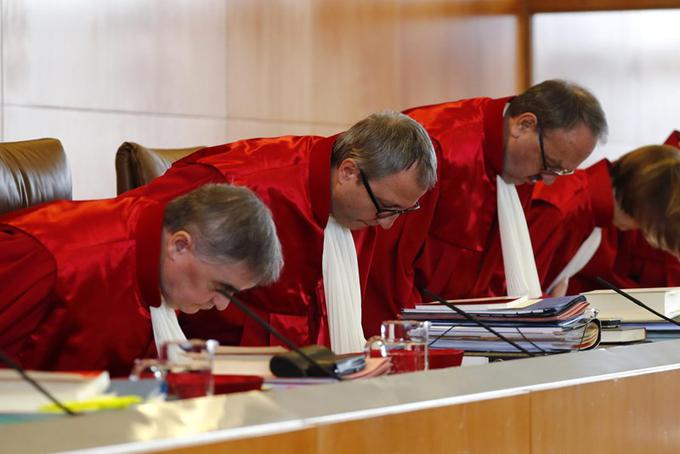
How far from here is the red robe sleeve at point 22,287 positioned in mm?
2359

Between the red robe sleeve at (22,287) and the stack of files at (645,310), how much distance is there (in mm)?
1213

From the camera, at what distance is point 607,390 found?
1.96m

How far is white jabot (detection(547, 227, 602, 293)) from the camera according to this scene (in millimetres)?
4113

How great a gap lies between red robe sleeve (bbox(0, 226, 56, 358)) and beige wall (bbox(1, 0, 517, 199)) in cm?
148

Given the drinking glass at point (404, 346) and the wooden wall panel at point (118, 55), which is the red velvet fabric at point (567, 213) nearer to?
the wooden wall panel at point (118, 55)

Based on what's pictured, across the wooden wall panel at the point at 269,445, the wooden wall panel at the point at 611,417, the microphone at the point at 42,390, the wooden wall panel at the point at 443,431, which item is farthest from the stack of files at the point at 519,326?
the microphone at the point at 42,390

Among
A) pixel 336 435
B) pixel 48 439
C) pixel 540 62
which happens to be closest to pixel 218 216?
pixel 336 435

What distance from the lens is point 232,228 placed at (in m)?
2.18

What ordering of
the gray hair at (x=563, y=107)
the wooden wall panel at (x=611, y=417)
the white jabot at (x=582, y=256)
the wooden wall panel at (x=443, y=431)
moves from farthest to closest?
1. the white jabot at (x=582, y=256)
2. the gray hair at (x=563, y=107)
3. the wooden wall panel at (x=611, y=417)
4. the wooden wall panel at (x=443, y=431)

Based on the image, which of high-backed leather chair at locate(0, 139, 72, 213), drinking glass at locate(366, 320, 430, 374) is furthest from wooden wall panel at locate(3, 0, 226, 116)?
drinking glass at locate(366, 320, 430, 374)

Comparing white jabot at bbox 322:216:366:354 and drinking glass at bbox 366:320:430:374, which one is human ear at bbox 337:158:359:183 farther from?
drinking glass at bbox 366:320:430:374

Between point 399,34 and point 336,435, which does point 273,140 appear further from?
point 399,34

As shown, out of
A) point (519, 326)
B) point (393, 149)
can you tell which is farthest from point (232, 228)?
point (393, 149)

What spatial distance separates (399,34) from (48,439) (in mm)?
4793
